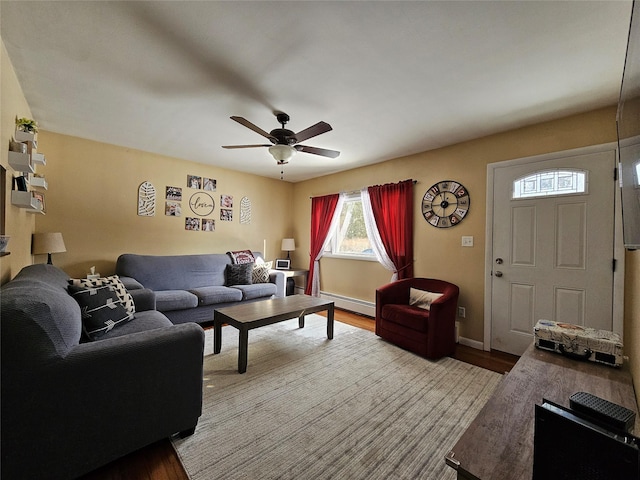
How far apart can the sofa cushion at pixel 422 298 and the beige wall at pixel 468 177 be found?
16.9 inches

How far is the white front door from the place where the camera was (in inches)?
94.3

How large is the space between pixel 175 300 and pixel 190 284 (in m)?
0.72

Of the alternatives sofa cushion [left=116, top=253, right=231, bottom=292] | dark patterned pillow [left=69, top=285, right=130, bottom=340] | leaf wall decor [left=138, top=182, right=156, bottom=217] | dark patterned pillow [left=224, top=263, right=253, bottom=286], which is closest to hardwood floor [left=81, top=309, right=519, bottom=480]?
dark patterned pillow [left=69, top=285, right=130, bottom=340]

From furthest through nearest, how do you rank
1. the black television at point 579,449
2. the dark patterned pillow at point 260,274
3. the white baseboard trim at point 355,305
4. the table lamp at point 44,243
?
the dark patterned pillow at point 260,274 → the white baseboard trim at point 355,305 → the table lamp at point 44,243 → the black television at point 579,449

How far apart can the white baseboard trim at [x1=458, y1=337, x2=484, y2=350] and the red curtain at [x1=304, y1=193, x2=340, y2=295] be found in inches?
107

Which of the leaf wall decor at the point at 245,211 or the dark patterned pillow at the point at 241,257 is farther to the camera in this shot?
the leaf wall decor at the point at 245,211

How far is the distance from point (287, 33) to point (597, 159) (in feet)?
9.50

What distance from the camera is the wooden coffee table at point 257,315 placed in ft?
7.84

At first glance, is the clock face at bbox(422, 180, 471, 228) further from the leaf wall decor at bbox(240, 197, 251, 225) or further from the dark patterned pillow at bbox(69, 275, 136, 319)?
the dark patterned pillow at bbox(69, 275, 136, 319)

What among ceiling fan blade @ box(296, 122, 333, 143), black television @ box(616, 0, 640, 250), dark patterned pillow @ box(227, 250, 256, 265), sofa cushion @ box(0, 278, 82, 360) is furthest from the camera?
dark patterned pillow @ box(227, 250, 256, 265)

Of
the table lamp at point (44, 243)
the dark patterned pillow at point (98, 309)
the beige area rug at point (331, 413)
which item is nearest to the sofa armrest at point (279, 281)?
the beige area rug at point (331, 413)

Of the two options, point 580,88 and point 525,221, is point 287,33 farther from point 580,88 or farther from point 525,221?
point 525,221

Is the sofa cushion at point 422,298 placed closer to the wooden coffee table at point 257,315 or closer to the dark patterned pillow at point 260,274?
the wooden coffee table at point 257,315

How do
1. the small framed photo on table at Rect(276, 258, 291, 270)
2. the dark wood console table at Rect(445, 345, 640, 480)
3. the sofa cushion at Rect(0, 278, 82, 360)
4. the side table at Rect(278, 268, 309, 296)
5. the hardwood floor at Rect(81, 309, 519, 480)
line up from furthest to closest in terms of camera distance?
the small framed photo on table at Rect(276, 258, 291, 270) < the side table at Rect(278, 268, 309, 296) < the hardwood floor at Rect(81, 309, 519, 480) < the sofa cushion at Rect(0, 278, 82, 360) < the dark wood console table at Rect(445, 345, 640, 480)
